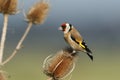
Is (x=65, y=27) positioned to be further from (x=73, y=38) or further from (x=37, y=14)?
(x=37, y=14)

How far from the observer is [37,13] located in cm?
324

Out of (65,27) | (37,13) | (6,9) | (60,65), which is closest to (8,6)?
(6,9)

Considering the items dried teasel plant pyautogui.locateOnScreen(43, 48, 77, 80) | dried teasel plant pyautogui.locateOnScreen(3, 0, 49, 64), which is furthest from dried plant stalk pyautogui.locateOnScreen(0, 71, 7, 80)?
dried teasel plant pyautogui.locateOnScreen(3, 0, 49, 64)

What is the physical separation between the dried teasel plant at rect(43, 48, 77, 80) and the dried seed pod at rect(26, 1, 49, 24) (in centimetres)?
22

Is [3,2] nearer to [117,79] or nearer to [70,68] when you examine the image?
[70,68]

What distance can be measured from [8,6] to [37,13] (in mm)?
156

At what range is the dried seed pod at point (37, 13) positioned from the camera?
324 cm

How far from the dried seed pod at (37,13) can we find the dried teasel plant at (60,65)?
0.22m

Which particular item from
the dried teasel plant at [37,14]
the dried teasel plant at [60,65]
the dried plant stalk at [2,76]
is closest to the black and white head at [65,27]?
the dried teasel plant at [37,14]

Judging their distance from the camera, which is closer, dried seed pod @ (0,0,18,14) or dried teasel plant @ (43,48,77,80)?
dried teasel plant @ (43,48,77,80)

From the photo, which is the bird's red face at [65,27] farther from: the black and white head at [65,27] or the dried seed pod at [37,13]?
the dried seed pod at [37,13]

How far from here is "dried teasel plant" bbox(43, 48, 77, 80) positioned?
306 cm

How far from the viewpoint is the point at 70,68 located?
313 cm

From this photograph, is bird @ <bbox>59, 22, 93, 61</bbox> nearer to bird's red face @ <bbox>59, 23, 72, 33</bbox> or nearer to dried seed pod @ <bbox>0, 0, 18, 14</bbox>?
bird's red face @ <bbox>59, 23, 72, 33</bbox>
